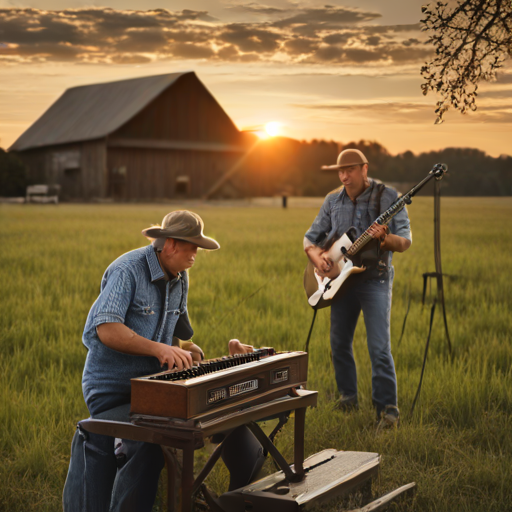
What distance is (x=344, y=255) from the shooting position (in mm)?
5520

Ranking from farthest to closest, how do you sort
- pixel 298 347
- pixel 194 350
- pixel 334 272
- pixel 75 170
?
pixel 75 170 → pixel 298 347 → pixel 334 272 → pixel 194 350

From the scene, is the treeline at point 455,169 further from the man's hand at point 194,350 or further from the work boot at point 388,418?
the man's hand at point 194,350

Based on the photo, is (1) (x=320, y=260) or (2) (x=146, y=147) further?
(2) (x=146, y=147)

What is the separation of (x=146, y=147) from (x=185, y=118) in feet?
10.0

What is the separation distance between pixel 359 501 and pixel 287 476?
60cm

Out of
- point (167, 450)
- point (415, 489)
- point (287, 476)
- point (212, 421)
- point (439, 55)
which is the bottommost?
point (415, 489)

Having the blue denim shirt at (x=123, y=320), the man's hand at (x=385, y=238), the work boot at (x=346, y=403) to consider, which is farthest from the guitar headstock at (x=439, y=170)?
the blue denim shirt at (x=123, y=320)

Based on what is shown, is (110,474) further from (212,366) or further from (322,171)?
(322,171)

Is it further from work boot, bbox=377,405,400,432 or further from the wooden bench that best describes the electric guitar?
the wooden bench

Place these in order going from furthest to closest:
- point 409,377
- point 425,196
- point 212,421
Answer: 1. point 425,196
2. point 409,377
3. point 212,421

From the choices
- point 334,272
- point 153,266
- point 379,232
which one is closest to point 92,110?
point 334,272

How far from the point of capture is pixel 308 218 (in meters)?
24.7

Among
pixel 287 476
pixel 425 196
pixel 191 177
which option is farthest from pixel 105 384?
pixel 191 177

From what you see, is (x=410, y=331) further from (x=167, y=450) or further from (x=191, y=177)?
(x=191, y=177)
